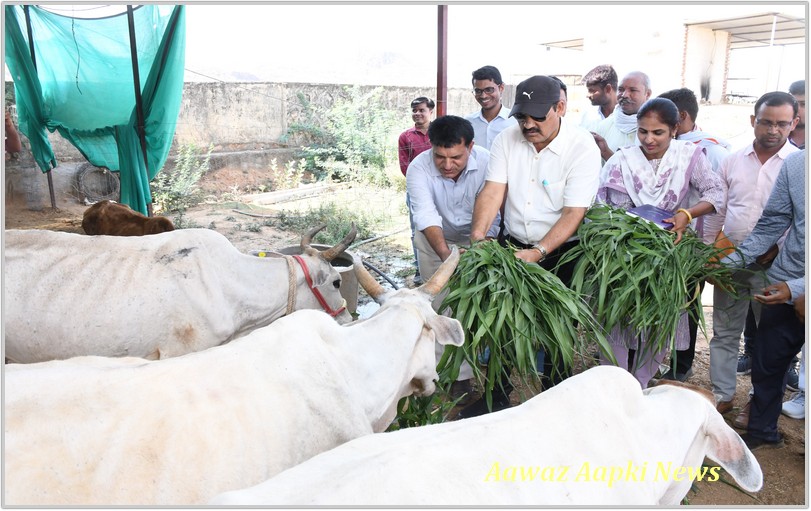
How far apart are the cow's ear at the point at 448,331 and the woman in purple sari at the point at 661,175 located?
1.30 m

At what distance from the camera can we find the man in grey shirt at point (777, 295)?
10.8ft

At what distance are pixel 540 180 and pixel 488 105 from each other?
2079 mm

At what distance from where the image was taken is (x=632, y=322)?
126 inches

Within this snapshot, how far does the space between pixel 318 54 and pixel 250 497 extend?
23.1 m

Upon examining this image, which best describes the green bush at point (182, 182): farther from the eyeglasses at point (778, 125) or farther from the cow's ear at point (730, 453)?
the cow's ear at point (730, 453)

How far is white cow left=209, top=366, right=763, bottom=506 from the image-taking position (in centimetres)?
153

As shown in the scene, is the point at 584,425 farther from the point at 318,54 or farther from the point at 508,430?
the point at 318,54

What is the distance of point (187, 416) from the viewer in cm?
197

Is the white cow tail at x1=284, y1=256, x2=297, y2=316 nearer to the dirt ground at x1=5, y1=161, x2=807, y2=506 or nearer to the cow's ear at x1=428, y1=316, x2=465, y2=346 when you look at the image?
the cow's ear at x1=428, y1=316, x2=465, y2=346

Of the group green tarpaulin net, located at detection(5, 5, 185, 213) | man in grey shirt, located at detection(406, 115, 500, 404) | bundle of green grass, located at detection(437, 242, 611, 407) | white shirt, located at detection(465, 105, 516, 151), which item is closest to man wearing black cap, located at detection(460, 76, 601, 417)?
bundle of green grass, located at detection(437, 242, 611, 407)

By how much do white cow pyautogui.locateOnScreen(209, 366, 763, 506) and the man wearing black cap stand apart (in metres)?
1.20

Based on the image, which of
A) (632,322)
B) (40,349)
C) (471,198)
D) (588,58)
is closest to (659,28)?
(588,58)

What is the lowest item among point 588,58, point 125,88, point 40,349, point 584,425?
point 40,349

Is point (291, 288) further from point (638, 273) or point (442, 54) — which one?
point (442, 54)
